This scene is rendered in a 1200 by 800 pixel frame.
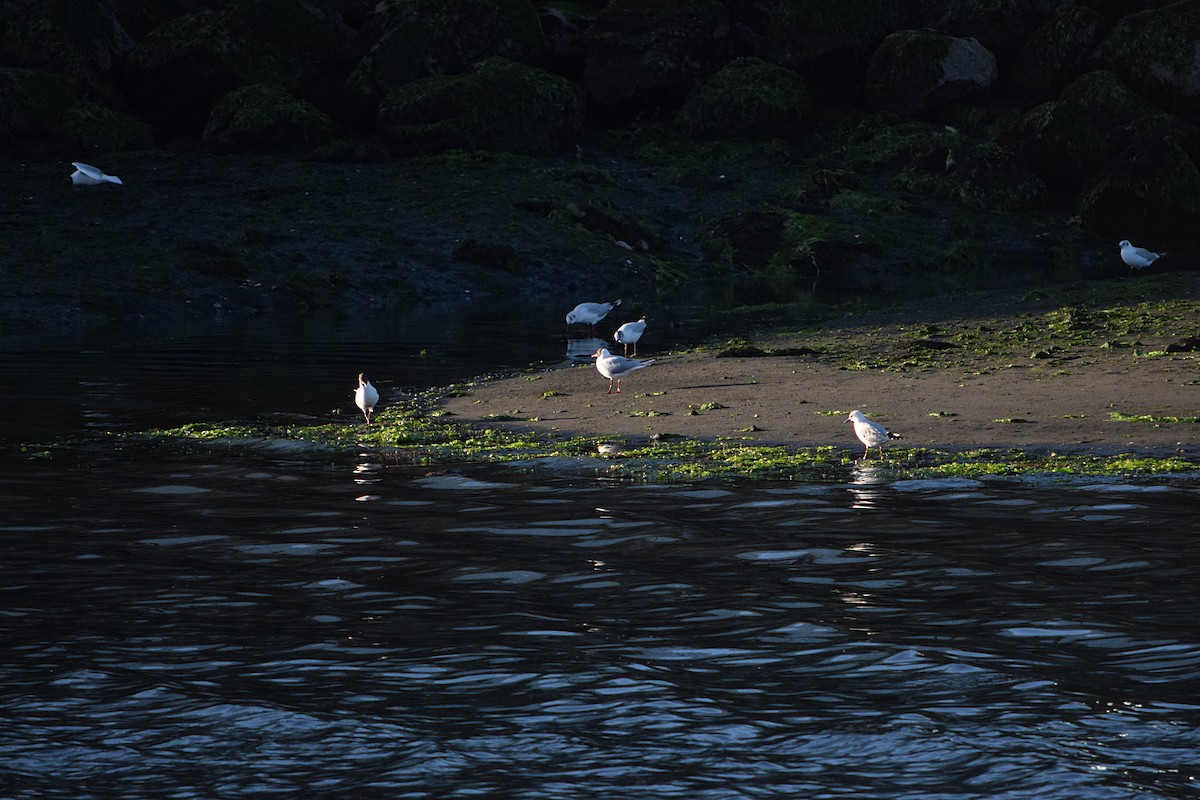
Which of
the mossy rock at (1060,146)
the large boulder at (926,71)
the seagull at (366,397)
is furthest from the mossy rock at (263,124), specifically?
the seagull at (366,397)

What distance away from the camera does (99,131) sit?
33.5 m

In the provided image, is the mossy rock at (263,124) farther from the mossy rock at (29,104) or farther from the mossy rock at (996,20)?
the mossy rock at (996,20)

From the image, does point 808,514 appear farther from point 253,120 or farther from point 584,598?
point 253,120

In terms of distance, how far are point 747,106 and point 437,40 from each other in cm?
779

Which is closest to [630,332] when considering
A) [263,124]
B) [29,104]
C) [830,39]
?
[263,124]

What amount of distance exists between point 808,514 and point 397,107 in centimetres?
2686

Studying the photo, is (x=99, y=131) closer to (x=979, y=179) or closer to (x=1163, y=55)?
(x=979, y=179)

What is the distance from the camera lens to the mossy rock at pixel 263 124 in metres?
33.7

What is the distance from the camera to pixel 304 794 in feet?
17.3

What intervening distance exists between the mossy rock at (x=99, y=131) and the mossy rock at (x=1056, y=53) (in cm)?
2185

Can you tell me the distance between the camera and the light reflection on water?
5.43 metres

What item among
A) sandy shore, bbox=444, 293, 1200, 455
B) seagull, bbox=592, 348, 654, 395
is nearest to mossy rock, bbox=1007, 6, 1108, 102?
sandy shore, bbox=444, 293, 1200, 455

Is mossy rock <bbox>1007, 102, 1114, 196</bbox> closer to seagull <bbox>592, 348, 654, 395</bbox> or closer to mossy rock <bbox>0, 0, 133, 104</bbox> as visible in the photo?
mossy rock <bbox>0, 0, 133, 104</bbox>

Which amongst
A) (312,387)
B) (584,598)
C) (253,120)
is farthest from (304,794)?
(253,120)
